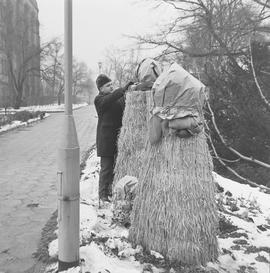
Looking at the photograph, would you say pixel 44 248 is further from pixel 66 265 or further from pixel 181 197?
pixel 181 197

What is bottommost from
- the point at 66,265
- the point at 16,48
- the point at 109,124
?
the point at 66,265

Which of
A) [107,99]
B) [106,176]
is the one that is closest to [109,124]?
[107,99]

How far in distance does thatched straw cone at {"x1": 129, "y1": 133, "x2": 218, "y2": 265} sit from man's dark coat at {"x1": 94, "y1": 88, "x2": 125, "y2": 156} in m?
1.75

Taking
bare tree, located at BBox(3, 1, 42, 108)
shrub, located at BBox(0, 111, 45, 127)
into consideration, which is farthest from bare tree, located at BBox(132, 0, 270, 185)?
bare tree, located at BBox(3, 1, 42, 108)

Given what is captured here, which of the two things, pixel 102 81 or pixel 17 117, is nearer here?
pixel 102 81

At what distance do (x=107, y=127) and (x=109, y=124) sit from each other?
4 centimetres

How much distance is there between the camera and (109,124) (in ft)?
18.9

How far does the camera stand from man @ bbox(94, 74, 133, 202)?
225 inches

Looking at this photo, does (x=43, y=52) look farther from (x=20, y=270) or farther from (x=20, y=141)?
(x=20, y=270)

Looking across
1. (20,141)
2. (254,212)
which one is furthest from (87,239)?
(20,141)

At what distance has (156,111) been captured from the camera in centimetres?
410

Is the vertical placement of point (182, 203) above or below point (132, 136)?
below

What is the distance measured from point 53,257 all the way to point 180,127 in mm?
1685

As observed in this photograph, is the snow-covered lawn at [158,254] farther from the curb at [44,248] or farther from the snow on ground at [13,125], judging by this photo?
the snow on ground at [13,125]
